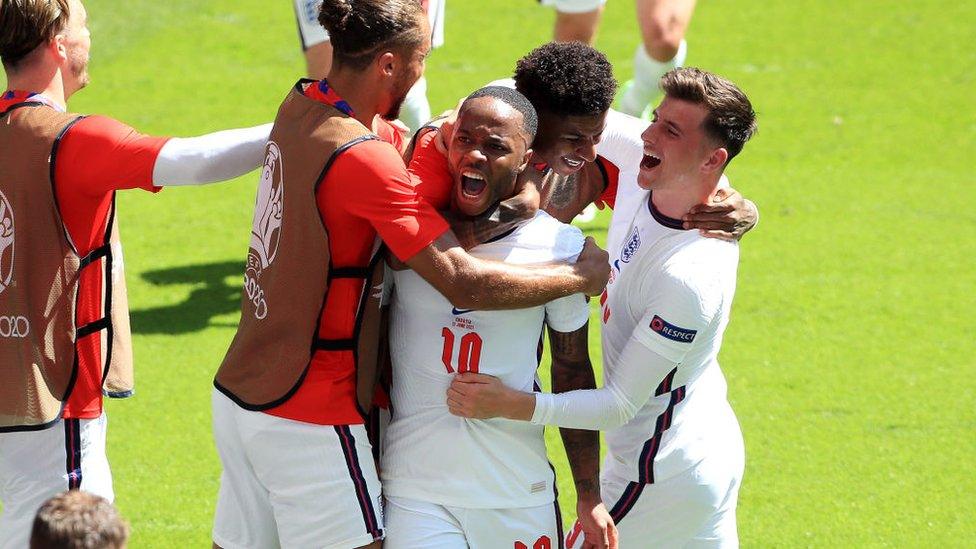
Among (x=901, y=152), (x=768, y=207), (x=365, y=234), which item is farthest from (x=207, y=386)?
(x=901, y=152)

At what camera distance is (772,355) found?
6.66m

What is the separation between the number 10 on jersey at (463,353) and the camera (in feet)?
10.7

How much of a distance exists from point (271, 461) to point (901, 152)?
304 inches

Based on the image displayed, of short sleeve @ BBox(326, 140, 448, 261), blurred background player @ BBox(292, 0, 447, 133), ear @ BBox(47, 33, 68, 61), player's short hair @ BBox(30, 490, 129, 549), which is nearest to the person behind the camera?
player's short hair @ BBox(30, 490, 129, 549)

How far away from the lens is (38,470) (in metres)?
3.51

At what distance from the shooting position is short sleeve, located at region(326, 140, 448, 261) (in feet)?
10.0

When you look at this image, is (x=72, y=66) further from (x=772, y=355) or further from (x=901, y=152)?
(x=901, y=152)

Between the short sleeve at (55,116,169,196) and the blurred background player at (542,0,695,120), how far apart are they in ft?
16.6

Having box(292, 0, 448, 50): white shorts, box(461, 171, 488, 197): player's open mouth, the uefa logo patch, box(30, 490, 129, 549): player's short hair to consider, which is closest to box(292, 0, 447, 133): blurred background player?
box(292, 0, 448, 50): white shorts

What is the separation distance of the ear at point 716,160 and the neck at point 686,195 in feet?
0.11

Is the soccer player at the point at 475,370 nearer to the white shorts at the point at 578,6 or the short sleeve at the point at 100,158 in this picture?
the short sleeve at the point at 100,158

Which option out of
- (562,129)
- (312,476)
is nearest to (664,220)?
(562,129)

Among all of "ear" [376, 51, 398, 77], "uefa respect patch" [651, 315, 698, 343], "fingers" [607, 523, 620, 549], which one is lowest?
"fingers" [607, 523, 620, 549]

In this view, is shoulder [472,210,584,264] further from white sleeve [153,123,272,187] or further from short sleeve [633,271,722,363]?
white sleeve [153,123,272,187]
